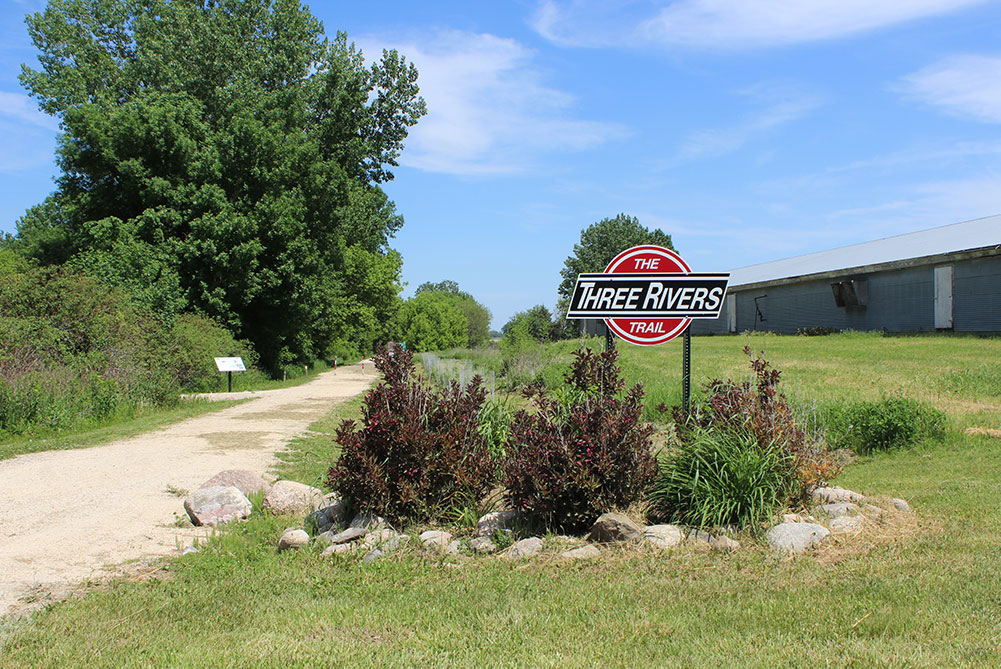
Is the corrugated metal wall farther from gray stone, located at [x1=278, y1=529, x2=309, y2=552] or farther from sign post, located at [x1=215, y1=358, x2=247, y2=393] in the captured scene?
gray stone, located at [x1=278, y1=529, x2=309, y2=552]

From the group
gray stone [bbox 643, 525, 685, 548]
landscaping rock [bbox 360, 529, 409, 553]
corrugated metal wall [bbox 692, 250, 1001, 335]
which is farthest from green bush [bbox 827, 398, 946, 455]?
corrugated metal wall [bbox 692, 250, 1001, 335]

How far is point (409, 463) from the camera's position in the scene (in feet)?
20.0

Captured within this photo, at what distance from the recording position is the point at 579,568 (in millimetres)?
5055

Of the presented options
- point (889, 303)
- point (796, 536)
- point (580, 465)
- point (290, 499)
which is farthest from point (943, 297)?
point (290, 499)

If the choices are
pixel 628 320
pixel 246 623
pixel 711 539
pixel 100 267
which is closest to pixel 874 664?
pixel 711 539

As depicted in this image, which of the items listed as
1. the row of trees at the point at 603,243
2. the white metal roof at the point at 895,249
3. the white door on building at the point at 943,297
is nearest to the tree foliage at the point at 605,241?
the row of trees at the point at 603,243

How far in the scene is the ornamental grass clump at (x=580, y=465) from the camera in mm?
5633

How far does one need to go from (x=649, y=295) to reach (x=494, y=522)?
9.10ft

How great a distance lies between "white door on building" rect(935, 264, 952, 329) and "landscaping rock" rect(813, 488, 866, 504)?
2134cm

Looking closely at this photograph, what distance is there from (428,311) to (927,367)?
5730cm

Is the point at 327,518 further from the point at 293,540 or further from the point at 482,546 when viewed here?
the point at 482,546

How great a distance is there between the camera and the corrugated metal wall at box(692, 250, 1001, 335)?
75.4 ft

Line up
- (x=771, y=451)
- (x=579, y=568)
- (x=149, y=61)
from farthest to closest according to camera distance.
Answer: (x=149, y=61) → (x=771, y=451) → (x=579, y=568)

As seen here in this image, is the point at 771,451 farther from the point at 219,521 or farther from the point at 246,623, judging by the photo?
the point at 219,521
